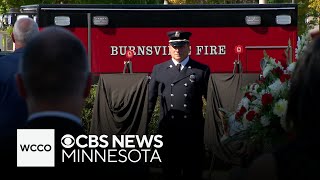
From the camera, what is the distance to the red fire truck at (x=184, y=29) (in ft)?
48.5

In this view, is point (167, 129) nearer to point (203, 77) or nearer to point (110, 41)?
point (203, 77)

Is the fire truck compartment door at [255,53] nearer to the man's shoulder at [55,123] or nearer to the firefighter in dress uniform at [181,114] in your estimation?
the firefighter in dress uniform at [181,114]

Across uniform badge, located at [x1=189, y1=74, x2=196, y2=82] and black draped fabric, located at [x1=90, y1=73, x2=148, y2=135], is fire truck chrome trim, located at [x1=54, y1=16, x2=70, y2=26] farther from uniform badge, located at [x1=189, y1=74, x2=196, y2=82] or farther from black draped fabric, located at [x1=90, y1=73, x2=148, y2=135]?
uniform badge, located at [x1=189, y1=74, x2=196, y2=82]

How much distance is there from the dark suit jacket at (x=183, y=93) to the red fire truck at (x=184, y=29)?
654 cm

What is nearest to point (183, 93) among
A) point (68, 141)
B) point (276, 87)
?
point (276, 87)

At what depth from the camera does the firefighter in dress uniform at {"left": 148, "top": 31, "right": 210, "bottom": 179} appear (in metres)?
8.05

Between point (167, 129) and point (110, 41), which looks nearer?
point (167, 129)

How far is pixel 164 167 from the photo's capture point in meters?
8.23

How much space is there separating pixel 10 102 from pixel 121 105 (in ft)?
18.9

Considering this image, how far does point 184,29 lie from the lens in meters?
14.9

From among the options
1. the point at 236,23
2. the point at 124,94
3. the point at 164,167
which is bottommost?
the point at 164,167

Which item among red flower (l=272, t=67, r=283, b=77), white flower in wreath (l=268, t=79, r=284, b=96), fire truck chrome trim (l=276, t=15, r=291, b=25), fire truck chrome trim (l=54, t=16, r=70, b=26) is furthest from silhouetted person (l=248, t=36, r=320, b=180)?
fire truck chrome trim (l=276, t=15, r=291, b=25)

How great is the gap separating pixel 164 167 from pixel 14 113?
3967mm

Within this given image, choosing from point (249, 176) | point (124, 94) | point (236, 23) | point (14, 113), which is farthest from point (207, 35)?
point (249, 176)
